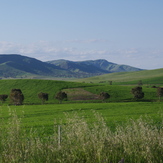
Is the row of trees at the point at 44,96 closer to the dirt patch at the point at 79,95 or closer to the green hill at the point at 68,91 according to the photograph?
the green hill at the point at 68,91

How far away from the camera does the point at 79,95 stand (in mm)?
111438

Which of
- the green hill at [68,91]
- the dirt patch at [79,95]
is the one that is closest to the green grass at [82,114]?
the green hill at [68,91]

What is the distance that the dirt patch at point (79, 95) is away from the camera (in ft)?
350

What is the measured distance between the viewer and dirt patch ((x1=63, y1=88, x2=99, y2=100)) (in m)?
107

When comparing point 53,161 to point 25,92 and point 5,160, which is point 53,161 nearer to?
point 5,160

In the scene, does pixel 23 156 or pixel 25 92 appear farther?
pixel 25 92

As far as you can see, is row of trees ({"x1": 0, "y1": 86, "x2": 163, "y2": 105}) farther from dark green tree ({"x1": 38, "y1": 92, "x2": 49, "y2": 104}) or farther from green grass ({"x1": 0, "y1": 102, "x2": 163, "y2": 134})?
green grass ({"x1": 0, "y1": 102, "x2": 163, "y2": 134})

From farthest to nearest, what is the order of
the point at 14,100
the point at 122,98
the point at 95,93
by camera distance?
1. the point at 95,93
2. the point at 122,98
3. the point at 14,100

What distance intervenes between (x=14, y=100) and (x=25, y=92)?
86.1ft

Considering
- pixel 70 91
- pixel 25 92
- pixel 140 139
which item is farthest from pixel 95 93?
pixel 140 139

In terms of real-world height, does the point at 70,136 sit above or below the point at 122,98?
above

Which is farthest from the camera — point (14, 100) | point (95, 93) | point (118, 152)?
point (95, 93)

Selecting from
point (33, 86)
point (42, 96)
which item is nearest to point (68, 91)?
point (33, 86)

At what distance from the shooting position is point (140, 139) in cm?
1238
